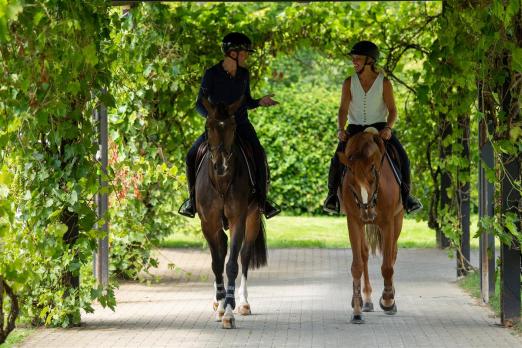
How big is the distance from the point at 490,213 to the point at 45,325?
177 inches

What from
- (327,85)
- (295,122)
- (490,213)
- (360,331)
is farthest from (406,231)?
(360,331)

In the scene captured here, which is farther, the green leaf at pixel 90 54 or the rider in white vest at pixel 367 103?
the rider in white vest at pixel 367 103

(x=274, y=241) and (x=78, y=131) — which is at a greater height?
(x=78, y=131)

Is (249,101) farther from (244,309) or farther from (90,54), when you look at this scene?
(90,54)

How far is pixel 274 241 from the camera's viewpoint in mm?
22734

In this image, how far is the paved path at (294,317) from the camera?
10.3 meters

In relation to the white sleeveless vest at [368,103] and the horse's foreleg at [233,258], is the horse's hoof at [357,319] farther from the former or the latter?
the white sleeveless vest at [368,103]

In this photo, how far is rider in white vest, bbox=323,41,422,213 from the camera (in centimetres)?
1202

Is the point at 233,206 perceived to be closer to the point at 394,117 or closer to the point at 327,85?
the point at 394,117

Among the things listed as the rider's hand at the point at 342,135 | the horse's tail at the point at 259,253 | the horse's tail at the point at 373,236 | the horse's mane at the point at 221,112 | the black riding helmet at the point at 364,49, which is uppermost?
the black riding helmet at the point at 364,49

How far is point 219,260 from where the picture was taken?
11.9m

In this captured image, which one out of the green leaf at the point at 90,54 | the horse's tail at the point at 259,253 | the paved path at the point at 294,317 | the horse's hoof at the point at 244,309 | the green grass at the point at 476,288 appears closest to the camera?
the green leaf at the point at 90,54

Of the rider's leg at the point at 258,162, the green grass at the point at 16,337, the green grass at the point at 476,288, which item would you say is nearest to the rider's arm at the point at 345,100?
the rider's leg at the point at 258,162

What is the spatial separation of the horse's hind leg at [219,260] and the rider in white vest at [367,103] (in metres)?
1.18
